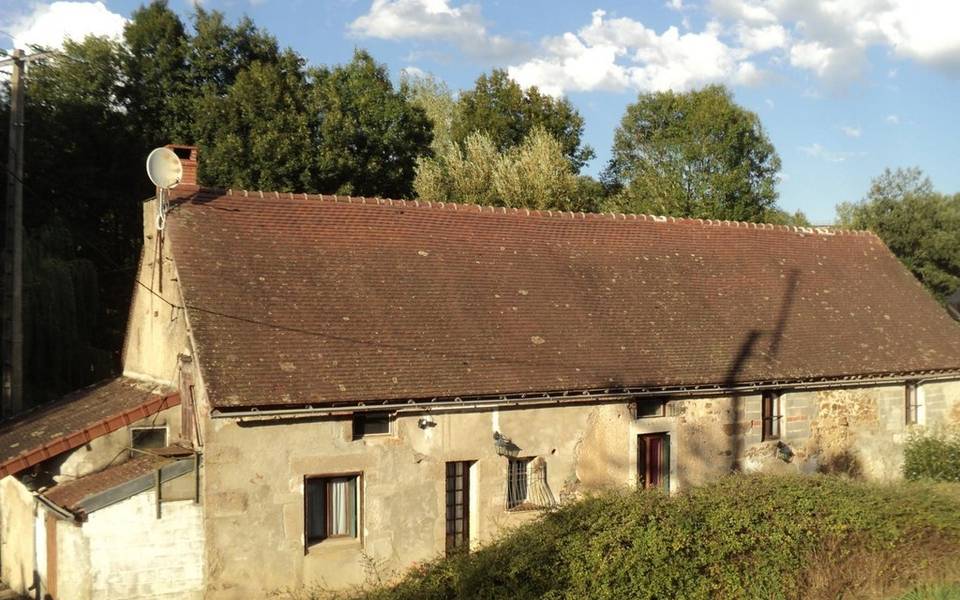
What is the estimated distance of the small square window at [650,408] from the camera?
16.7 metres

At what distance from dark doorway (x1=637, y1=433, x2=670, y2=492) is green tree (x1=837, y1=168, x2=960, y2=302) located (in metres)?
24.7

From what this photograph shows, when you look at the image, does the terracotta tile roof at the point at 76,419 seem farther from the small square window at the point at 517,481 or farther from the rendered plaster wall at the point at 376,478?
the small square window at the point at 517,481

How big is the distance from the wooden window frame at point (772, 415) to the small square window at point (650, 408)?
2.60m

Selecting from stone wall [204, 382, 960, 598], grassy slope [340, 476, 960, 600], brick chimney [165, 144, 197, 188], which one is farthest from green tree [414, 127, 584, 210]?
grassy slope [340, 476, 960, 600]

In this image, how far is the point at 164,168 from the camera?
1599 cm

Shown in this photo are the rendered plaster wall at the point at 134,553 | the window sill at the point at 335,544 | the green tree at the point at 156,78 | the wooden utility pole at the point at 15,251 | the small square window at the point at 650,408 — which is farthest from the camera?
the green tree at the point at 156,78

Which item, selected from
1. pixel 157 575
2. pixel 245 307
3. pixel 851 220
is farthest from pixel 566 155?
pixel 157 575

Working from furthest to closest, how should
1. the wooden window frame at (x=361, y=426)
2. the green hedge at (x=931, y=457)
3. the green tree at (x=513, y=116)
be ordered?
the green tree at (x=513, y=116), the green hedge at (x=931, y=457), the wooden window frame at (x=361, y=426)

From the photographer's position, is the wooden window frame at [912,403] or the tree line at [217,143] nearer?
the wooden window frame at [912,403]

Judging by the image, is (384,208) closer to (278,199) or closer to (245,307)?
(278,199)

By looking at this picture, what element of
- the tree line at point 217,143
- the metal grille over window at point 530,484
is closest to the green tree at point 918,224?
the tree line at point 217,143

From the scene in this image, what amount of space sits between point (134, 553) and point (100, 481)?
129 centimetres

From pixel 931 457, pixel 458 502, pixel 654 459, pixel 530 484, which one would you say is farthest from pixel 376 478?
pixel 931 457

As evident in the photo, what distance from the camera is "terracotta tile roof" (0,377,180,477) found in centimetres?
1359
